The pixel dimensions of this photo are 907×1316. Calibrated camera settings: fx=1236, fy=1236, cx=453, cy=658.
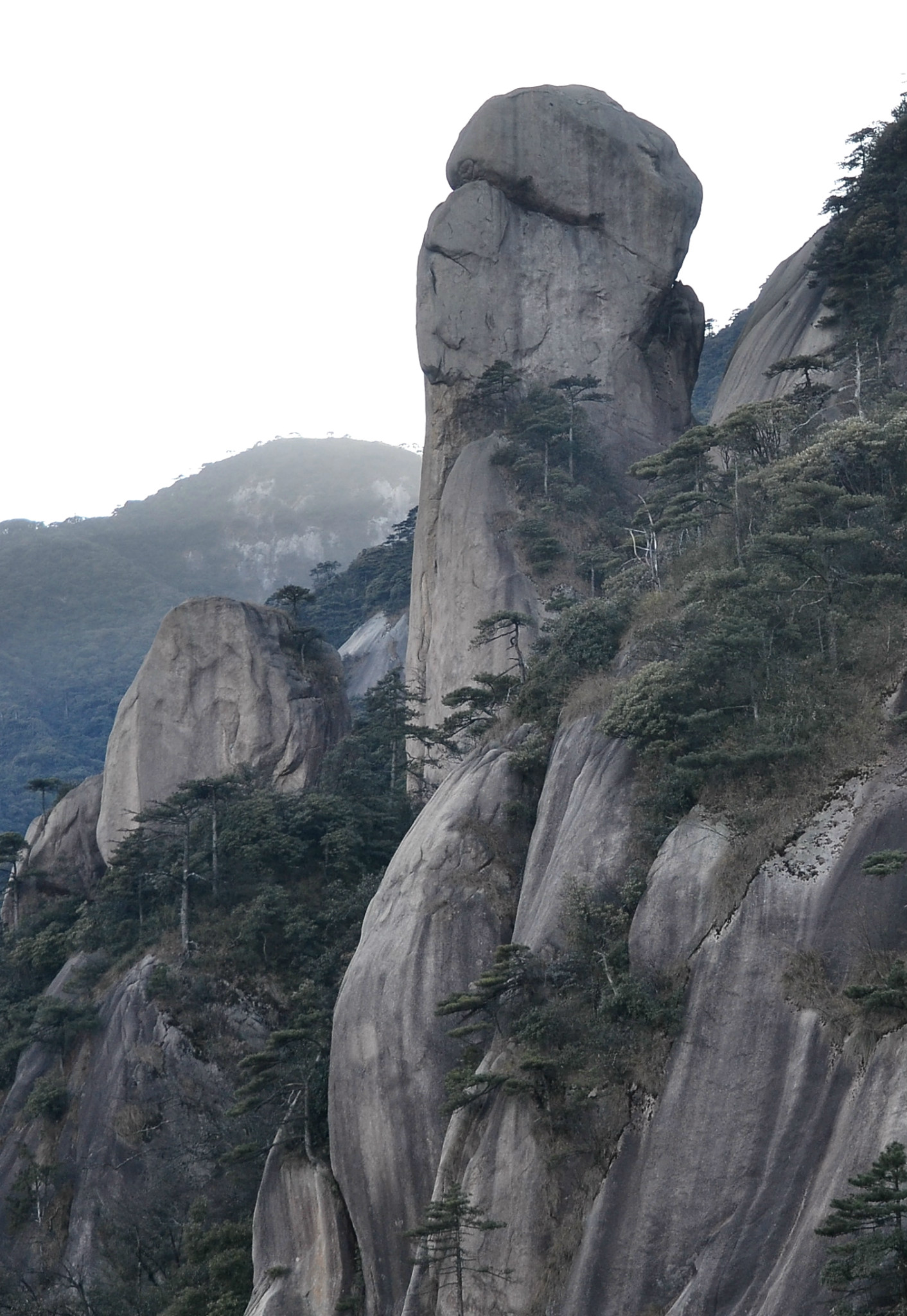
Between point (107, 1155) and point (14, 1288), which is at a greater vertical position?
point (107, 1155)

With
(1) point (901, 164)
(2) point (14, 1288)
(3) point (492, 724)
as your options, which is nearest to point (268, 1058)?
(3) point (492, 724)

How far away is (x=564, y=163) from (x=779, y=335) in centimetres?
1073

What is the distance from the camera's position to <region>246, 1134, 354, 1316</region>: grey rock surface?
2144 cm

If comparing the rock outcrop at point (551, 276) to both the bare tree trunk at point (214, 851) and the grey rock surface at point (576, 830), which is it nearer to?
the bare tree trunk at point (214, 851)

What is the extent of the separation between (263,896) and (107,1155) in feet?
23.3

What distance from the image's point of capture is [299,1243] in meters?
22.1

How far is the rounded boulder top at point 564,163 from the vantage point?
1661 inches

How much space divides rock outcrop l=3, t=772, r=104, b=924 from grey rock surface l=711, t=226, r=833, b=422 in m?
24.7

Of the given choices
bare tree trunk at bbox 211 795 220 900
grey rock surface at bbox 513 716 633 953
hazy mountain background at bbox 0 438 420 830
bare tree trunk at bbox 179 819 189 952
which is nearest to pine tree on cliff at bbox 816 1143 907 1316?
grey rock surface at bbox 513 716 633 953

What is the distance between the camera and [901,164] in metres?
35.1

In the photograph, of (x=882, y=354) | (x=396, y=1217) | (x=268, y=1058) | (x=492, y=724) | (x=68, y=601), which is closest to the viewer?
(x=396, y=1217)

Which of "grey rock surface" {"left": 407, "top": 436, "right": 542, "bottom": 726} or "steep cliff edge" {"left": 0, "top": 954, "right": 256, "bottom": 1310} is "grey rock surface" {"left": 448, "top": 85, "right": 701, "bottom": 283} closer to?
"grey rock surface" {"left": 407, "top": 436, "right": 542, "bottom": 726}

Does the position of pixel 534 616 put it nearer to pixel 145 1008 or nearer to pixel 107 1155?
pixel 145 1008

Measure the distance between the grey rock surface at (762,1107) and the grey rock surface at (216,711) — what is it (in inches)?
919
